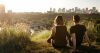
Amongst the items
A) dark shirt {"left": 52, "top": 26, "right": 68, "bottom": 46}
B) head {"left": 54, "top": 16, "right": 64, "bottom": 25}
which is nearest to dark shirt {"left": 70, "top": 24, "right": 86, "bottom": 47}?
dark shirt {"left": 52, "top": 26, "right": 68, "bottom": 46}

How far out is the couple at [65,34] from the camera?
11406 mm

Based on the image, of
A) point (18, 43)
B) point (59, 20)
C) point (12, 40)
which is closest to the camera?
point (59, 20)

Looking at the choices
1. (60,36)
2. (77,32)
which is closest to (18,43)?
(60,36)

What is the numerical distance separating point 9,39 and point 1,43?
0.47 m

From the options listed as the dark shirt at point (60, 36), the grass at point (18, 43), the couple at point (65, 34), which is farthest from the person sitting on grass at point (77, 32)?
the grass at point (18, 43)

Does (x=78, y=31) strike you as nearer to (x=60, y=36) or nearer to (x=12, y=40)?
(x=60, y=36)

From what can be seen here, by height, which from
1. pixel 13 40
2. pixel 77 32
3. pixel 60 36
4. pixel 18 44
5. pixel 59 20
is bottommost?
pixel 18 44

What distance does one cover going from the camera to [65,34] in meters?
11.7

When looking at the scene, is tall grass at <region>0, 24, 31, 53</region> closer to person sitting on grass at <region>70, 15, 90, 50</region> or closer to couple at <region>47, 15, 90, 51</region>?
couple at <region>47, 15, 90, 51</region>

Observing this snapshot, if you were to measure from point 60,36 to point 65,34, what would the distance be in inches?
8.2

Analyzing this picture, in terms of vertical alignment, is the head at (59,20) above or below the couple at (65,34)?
above

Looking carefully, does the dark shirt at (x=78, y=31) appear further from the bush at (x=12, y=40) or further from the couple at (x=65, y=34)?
the bush at (x=12, y=40)

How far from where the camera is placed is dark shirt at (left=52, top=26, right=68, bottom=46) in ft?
38.1

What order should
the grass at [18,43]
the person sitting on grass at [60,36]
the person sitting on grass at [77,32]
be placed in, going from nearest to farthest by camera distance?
the grass at [18,43] < the person sitting on grass at [77,32] < the person sitting on grass at [60,36]
